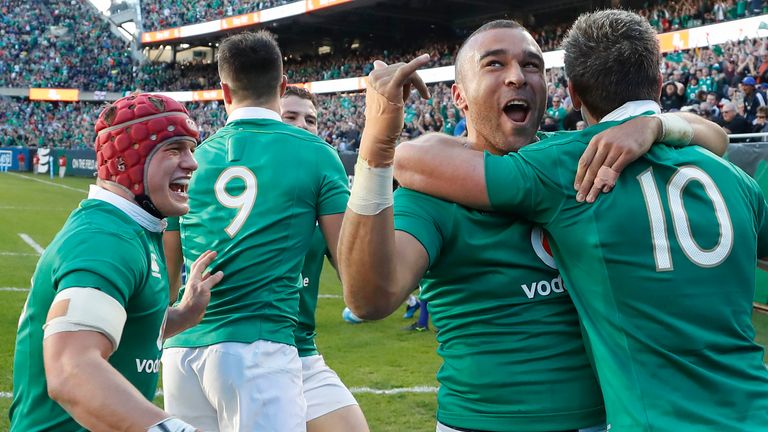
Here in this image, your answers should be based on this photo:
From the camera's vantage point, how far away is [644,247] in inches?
78.5

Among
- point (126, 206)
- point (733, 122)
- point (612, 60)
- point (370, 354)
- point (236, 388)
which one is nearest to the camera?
point (612, 60)

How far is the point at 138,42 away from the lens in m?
54.3

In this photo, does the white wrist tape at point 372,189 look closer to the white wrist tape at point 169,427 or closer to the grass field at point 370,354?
the white wrist tape at point 169,427

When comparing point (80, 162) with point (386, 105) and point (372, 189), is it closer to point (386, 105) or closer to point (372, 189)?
point (372, 189)

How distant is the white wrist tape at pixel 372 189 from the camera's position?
1922 mm

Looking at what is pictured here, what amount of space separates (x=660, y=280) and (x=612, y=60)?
2.02 feet

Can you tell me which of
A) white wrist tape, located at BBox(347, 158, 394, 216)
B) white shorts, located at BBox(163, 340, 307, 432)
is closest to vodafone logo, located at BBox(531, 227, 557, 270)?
white wrist tape, located at BBox(347, 158, 394, 216)

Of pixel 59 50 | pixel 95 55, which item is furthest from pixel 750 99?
pixel 59 50

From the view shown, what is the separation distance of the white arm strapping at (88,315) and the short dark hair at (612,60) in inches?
55.8

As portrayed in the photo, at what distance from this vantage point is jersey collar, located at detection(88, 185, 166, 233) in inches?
94.0

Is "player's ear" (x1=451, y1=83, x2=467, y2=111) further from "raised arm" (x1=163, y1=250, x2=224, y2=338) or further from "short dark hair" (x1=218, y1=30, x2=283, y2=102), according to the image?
"short dark hair" (x1=218, y1=30, x2=283, y2=102)

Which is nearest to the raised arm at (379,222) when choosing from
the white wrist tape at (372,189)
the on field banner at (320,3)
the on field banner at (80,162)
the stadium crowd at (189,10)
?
the white wrist tape at (372,189)

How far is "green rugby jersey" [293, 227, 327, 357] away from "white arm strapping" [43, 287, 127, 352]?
67.4 inches

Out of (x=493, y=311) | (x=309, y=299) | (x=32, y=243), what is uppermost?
(x=493, y=311)
